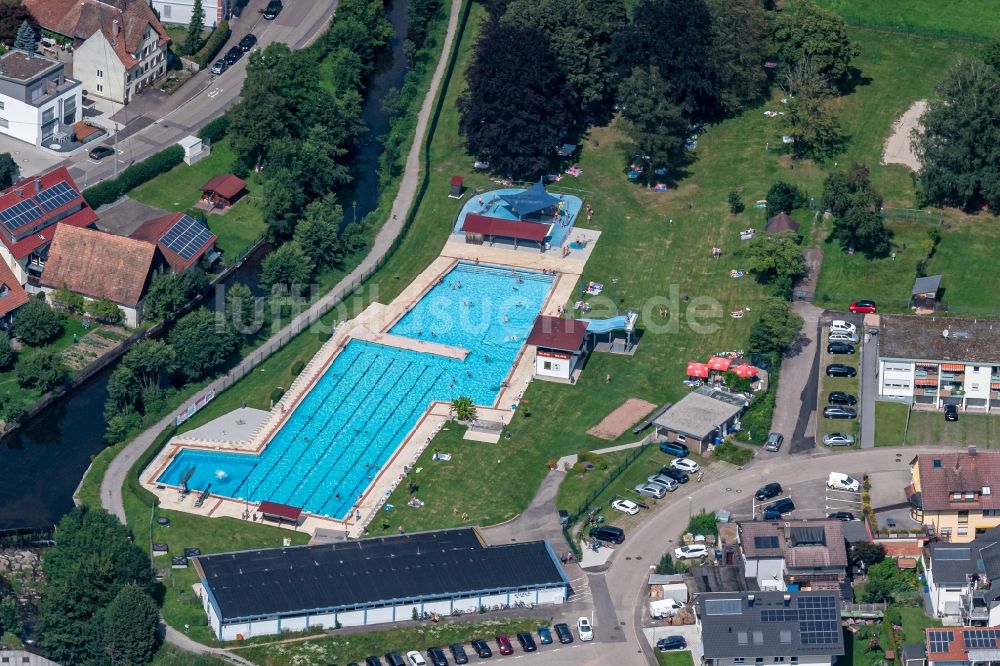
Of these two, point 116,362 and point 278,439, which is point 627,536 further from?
point 116,362

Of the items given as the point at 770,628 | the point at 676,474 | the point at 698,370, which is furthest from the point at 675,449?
the point at 770,628

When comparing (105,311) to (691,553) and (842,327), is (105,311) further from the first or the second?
(842,327)

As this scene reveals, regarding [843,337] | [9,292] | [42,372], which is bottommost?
[843,337]

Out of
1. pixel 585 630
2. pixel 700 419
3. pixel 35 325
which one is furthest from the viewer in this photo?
pixel 35 325

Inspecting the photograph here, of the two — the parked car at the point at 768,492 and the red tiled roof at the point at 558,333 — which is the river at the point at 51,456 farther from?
the parked car at the point at 768,492

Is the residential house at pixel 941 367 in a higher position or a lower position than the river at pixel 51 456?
higher

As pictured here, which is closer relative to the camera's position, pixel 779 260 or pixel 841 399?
pixel 841 399

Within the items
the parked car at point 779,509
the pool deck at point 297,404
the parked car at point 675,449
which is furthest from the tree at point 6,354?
the parked car at point 779,509
